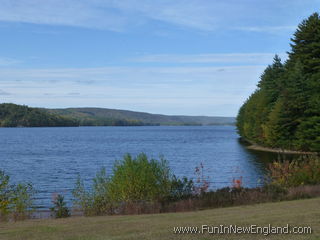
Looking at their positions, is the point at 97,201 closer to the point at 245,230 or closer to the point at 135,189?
the point at 135,189

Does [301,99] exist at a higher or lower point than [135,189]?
higher

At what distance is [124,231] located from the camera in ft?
33.9

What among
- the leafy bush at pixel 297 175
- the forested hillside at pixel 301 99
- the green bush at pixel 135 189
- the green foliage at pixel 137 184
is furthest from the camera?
the forested hillside at pixel 301 99

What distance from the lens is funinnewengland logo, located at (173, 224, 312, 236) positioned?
31.0 ft

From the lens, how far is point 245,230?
383 inches

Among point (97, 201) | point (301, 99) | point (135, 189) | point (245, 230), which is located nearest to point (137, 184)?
point (135, 189)

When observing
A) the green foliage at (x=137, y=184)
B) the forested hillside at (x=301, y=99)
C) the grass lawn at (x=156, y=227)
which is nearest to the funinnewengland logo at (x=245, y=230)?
the grass lawn at (x=156, y=227)

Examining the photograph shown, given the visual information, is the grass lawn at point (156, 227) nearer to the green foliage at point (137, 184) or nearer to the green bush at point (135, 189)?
the green bush at point (135, 189)

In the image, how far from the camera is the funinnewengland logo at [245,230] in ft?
31.0

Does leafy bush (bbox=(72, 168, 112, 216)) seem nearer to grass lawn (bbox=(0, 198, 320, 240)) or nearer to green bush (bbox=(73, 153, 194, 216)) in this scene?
green bush (bbox=(73, 153, 194, 216))

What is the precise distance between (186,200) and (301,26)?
44.5m

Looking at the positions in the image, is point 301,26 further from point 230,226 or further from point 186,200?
point 230,226

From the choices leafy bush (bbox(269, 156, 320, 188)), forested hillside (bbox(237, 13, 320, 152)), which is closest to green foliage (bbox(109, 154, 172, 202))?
leafy bush (bbox(269, 156, 320, 188))

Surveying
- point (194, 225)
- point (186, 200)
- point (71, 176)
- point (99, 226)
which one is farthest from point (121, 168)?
point (71, 176)
